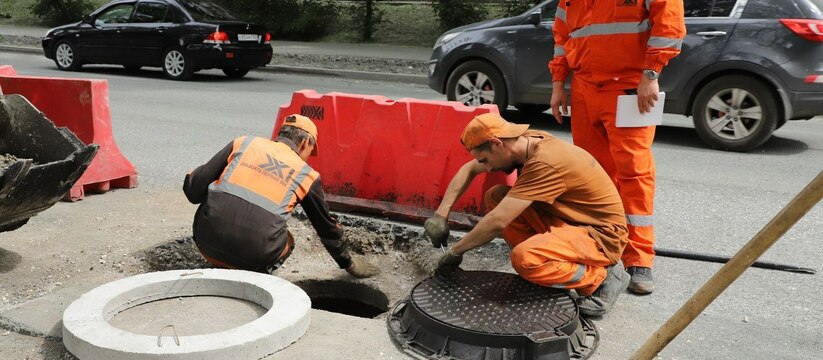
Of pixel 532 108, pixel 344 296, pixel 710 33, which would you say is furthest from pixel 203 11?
pixel 344 296

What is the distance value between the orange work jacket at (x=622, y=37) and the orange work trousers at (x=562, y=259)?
0.93m

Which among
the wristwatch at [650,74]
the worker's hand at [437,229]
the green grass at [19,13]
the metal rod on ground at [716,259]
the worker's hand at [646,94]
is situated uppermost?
the wristwatch at [650,74]

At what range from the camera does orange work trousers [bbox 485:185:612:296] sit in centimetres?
364

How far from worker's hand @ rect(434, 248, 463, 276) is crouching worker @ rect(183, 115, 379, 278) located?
0.65m

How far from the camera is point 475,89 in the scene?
9695 mm

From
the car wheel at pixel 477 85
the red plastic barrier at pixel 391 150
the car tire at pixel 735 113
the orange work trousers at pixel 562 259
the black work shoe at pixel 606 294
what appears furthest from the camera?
the car wheel at pixel 477 85

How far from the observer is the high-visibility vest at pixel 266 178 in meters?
3.88

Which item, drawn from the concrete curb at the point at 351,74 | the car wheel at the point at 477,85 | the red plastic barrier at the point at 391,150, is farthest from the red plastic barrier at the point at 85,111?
the concrete curb at the point at 351,74

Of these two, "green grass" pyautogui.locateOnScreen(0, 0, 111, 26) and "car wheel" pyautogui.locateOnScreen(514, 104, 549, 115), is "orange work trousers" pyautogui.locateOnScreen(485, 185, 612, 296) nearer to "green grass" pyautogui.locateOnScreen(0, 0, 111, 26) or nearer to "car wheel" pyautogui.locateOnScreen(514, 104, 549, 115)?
"car wheel" pyautogui.locateOnScreen(514, 104, 549, 115)

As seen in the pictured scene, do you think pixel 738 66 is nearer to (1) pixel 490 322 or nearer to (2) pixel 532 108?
(2) pixel 532 108

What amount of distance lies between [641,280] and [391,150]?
6.09 feet

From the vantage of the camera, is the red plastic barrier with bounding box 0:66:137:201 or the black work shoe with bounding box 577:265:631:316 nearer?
the black work shoe with bounding box 577:265:631:316

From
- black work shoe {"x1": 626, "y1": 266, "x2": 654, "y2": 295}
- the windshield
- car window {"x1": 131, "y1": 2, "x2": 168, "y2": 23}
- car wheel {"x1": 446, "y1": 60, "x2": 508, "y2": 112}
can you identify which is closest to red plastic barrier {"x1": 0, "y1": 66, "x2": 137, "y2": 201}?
black work shoe {"x1": 626, "y1": 266, "x2": 654, "y2": 295}

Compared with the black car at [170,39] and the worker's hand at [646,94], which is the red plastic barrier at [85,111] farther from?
the black car at [170,39]
